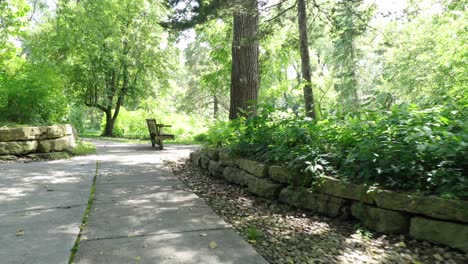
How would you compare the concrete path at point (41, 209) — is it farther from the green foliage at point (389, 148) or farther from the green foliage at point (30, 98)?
the green foliage at point (389, 148)

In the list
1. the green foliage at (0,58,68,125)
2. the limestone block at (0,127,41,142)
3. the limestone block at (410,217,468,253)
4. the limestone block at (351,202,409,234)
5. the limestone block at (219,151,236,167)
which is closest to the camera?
the limestone block at (410,217,468,253)

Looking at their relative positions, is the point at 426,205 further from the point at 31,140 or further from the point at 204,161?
the point at 31,140

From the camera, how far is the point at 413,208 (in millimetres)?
2891

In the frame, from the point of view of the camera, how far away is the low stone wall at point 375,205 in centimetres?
266

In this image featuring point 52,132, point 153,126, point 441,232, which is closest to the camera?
point 441,232

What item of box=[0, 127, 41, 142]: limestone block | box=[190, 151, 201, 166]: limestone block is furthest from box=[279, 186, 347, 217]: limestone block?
box=[0, 127, 41, 142]: limestone block

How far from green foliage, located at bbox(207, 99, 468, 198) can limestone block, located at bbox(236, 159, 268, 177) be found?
13cm

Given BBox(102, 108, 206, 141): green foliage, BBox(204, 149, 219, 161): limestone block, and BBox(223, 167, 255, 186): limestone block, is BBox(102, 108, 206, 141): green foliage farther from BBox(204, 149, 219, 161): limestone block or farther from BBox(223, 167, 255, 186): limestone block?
BBox(223, 167, 255, 186): limestone block

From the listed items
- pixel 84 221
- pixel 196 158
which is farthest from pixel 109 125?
pixel 84 221

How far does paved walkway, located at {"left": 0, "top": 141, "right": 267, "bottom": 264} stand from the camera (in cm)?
268

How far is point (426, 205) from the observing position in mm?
2799

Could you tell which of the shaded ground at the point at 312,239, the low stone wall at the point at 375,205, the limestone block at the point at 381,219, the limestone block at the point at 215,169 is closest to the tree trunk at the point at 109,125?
the limestone block at the point at 215,169

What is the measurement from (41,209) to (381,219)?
11.8 ft

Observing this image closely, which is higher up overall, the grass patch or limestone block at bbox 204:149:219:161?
limestone block at bbox 204:149:219:161
